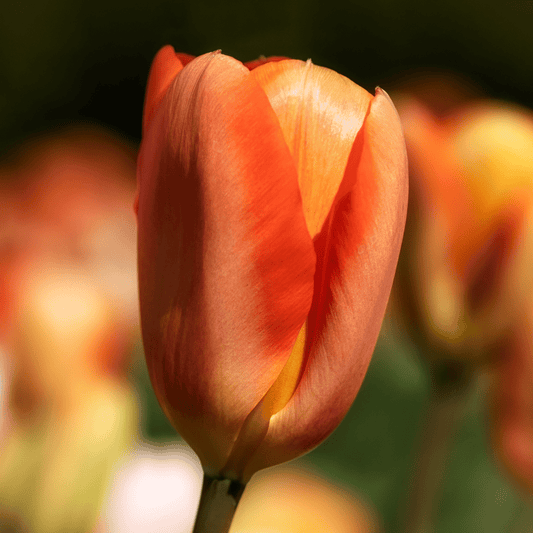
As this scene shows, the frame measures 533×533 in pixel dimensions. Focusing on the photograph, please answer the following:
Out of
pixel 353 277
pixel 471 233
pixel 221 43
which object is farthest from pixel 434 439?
pixel 221 43

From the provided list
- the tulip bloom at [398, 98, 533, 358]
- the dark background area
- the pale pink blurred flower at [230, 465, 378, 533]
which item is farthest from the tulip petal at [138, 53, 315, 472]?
the dark background area

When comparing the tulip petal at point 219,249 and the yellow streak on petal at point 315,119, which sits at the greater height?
the yellow streak on petal at point 315,119

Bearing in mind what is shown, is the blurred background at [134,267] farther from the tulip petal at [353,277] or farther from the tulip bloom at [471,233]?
the tulip petal at [353,277]

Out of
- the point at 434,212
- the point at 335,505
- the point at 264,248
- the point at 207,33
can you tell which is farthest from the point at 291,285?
the point at 207,33

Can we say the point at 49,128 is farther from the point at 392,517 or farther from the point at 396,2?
the point at 392,517

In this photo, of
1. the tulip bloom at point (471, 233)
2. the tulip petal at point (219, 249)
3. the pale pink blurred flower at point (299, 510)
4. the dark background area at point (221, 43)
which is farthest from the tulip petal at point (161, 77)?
the dark background area at point (221, 43)

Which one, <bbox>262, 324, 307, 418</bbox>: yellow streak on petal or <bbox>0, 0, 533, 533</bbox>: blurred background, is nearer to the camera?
<bbox>262, 324, 307, 418</bbox>: yellow streak on petal

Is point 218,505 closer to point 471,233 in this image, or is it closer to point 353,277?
point 353,277

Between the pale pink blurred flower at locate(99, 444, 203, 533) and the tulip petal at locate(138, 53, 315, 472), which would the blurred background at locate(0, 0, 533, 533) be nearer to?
the pale pink blurred flower at locate(99, 444, 203, 533)
